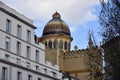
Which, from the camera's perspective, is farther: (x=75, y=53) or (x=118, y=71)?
(x=75, y=53)

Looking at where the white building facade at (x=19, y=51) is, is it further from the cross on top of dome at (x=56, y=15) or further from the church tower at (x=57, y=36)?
the cross on top of dome at (x=56, y=15)

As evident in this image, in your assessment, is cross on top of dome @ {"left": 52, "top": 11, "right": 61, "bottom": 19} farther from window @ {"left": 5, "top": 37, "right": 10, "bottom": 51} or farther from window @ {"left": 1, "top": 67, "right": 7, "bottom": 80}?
window @ {"left": 1, "top": 67, "right": 7, "bottom": 80}

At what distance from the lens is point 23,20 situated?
77562mm

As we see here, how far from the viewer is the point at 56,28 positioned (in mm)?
117938

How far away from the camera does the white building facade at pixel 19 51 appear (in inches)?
2767

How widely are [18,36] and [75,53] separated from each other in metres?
37.9

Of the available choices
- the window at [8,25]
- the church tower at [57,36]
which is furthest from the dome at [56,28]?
the window at [8,25]

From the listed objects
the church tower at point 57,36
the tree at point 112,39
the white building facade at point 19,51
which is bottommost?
the tree at point 112,39

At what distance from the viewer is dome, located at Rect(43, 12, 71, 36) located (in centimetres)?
11775

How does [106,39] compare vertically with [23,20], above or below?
below

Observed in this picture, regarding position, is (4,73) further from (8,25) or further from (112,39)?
(112,39)

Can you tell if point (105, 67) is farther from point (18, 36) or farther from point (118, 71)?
point (18, 36)

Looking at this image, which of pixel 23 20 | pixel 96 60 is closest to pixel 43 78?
pixel 23 20

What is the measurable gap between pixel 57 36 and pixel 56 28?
7.25 feet
